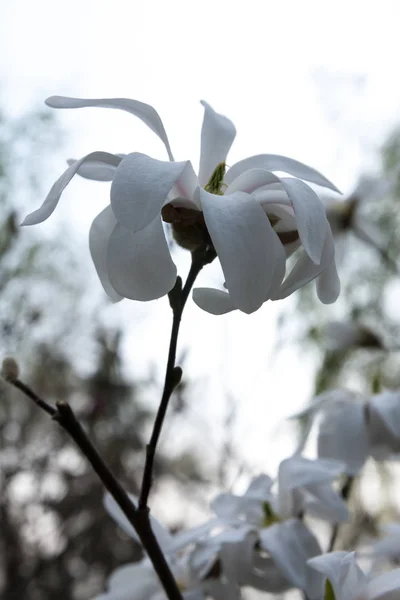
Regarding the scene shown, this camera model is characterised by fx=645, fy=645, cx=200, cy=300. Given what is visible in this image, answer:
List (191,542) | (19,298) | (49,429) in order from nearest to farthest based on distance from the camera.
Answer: (191,542)
(19,298)
(49,429)

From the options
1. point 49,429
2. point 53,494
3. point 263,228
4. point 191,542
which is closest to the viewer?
point 263,228

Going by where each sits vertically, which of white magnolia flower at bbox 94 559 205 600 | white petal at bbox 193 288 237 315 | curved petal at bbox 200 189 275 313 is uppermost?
curved petal at bbox 200 189 275 313

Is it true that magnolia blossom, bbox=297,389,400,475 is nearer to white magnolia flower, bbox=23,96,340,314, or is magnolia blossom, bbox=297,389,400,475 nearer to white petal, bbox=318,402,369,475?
white petal, bbox=318,402,369,475

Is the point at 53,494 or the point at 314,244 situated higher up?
the point at 314,244

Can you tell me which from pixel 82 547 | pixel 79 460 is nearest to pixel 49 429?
pixel 79 460

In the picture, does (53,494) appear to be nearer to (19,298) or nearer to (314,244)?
(19,298)

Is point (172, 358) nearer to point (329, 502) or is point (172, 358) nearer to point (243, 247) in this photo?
point (243, 247)

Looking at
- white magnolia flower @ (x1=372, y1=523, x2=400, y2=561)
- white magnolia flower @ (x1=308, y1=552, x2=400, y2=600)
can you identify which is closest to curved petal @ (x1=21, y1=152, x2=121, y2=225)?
white magnolia flower @ (x1=308, y1=552, x2=400, y2=600)
